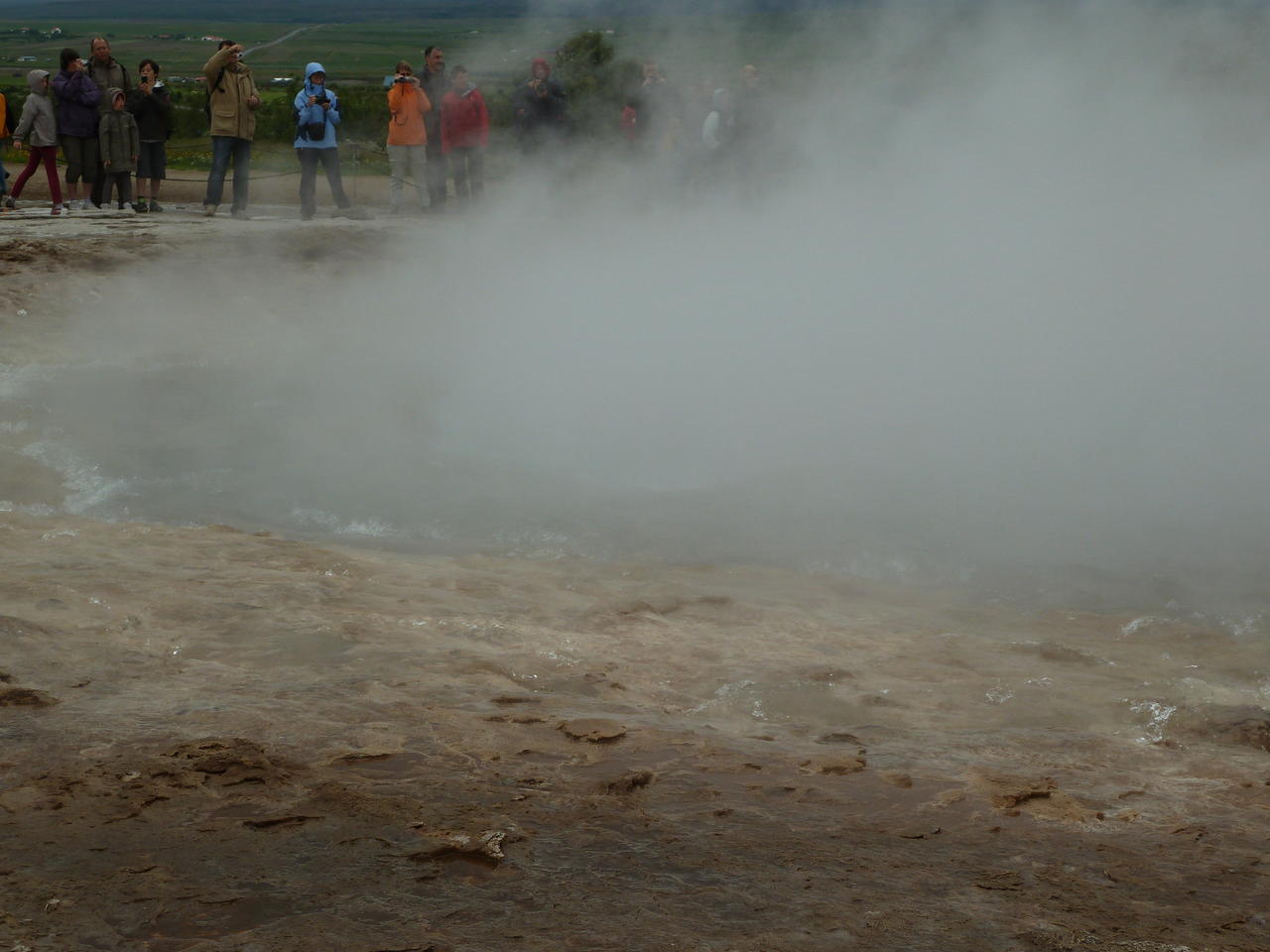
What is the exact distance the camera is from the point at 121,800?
2.24 metres

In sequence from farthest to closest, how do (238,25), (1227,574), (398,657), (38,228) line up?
(238,25)
(38,228)
(1227,574)
(398,657)

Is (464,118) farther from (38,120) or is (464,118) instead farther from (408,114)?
(38,120)

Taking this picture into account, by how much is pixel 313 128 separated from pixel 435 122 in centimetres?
87

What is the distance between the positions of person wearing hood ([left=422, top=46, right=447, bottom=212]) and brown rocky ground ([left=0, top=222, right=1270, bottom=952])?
5857 millimetres

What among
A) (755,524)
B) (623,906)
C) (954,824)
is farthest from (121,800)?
(755,524)

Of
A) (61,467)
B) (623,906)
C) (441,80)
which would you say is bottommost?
(61,467)

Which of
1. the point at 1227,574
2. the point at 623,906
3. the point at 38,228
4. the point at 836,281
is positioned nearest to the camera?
the point at 623,906

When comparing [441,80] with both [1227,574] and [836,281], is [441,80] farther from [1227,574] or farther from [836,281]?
[1227,574]

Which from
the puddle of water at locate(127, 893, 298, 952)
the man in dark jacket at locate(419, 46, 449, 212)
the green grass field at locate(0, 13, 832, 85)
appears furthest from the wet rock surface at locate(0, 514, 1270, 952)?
the man in dark jacket at locate(419, 46, 449, 212)

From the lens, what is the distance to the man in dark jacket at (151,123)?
9281 mm

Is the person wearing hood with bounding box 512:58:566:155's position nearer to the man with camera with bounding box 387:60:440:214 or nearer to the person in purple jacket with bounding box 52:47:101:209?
the man with camera with bounding box 387:60:440:214

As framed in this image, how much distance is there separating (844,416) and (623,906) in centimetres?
430

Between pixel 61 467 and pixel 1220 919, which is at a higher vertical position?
pixel 1220 919

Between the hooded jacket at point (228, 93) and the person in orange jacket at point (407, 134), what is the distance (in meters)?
0.98
